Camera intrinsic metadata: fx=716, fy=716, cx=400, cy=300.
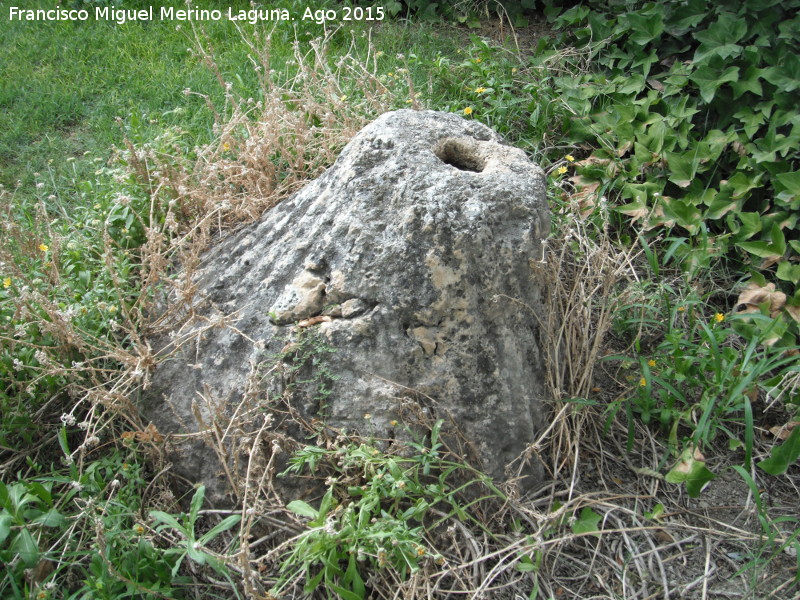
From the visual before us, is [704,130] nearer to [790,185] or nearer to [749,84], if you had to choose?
[749,84]

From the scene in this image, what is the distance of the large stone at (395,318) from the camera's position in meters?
2.32

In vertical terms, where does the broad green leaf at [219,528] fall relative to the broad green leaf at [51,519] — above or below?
above

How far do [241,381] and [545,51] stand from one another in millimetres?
3049

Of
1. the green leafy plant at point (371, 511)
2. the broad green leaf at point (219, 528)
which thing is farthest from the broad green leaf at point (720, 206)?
the broad green leaf at point (219, 528)

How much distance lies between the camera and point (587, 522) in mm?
2299

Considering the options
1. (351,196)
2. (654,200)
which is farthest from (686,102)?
(351,196)

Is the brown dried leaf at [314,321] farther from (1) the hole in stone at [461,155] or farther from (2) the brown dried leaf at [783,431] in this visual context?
(2) the brown dried leaf at [783,431]

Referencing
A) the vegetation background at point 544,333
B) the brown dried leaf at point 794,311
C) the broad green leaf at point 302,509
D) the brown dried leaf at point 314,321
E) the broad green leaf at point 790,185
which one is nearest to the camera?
the broad green leaf at point 302,509

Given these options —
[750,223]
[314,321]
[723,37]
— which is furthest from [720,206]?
[314,321]

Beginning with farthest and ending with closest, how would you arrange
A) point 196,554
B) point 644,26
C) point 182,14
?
point 182,14 < point 644,26 < point 196,554

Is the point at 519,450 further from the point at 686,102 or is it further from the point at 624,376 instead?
the point at 686,102

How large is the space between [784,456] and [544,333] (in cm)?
89

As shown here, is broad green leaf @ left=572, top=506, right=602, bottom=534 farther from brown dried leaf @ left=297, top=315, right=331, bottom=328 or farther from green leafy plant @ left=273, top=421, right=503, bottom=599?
brown dried leaf @ left=297, top=315, right=331, bottom=328

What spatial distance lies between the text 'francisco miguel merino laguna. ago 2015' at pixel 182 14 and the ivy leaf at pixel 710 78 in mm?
2416
